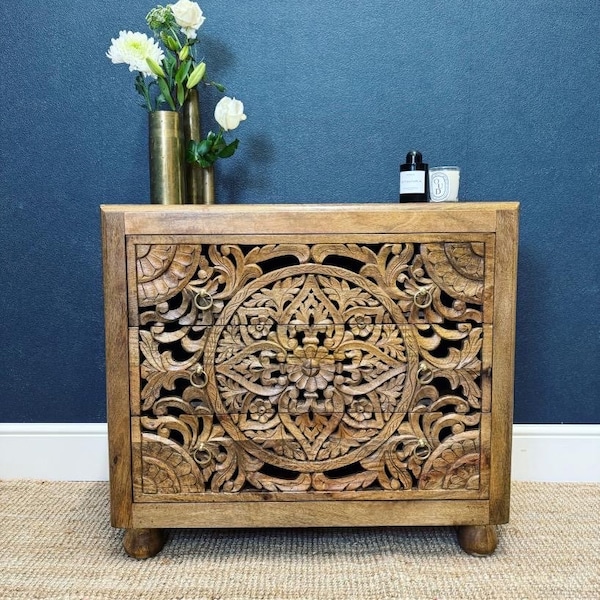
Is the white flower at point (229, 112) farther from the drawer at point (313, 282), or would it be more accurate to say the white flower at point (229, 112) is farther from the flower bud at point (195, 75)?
the drawer at point (313, 282)

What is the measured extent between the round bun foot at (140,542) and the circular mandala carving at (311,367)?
0.87ft

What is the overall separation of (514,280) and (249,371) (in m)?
0.53

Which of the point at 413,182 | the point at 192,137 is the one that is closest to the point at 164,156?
the point at 192,137

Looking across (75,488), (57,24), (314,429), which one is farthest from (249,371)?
(57,24)

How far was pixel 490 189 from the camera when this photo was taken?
1.61 meters

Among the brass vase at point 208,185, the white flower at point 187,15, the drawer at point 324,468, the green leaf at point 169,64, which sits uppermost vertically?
the white flower at point 187,15

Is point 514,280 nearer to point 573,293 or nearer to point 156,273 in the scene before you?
point 573,293

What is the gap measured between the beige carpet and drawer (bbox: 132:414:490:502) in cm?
14

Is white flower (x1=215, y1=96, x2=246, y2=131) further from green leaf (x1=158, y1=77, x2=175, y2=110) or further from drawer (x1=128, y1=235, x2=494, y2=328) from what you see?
drawer (x1=128, y1=235, x2=494, y2=328)

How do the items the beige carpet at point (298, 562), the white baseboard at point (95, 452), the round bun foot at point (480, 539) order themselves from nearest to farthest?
the beige carpet at point (298, 562) < the round bun foot at point (480, 539) < the white baseboard at point (95, 452)

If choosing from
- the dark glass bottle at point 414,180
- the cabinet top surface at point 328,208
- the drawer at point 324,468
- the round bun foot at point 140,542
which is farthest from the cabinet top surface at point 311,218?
the round bun foot at point 140,542

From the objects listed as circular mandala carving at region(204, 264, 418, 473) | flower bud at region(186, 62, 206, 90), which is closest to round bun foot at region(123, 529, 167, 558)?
circular mandala carving at region(204, 264, 418, 473)

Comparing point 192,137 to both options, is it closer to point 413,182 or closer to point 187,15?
point 187,15

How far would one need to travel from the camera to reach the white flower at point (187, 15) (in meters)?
1.36
